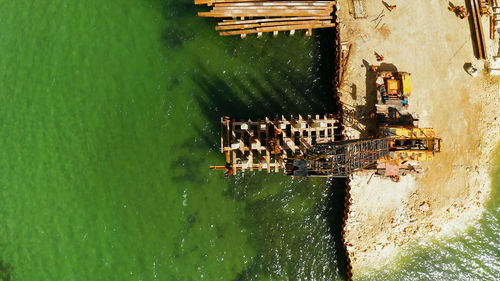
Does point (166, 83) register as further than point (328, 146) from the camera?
Yes

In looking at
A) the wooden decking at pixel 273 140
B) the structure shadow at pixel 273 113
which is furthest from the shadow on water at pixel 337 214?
the wooden decking at pixel 273 140

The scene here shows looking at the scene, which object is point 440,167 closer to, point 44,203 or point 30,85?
point 44,203

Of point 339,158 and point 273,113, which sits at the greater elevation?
point 273,113

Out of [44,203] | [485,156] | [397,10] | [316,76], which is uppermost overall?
[397,10]

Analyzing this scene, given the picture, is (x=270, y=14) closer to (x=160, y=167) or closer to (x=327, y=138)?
(x=327, y=138)

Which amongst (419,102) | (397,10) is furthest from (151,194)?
(397,10)

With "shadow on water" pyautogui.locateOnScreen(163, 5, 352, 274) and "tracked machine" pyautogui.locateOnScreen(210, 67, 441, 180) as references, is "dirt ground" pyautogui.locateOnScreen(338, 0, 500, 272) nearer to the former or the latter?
"tracked machine" pyautogui.locateOnScreen(210, 67, 441, 180)

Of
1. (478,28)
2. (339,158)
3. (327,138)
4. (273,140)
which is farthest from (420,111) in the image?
(273,140)
